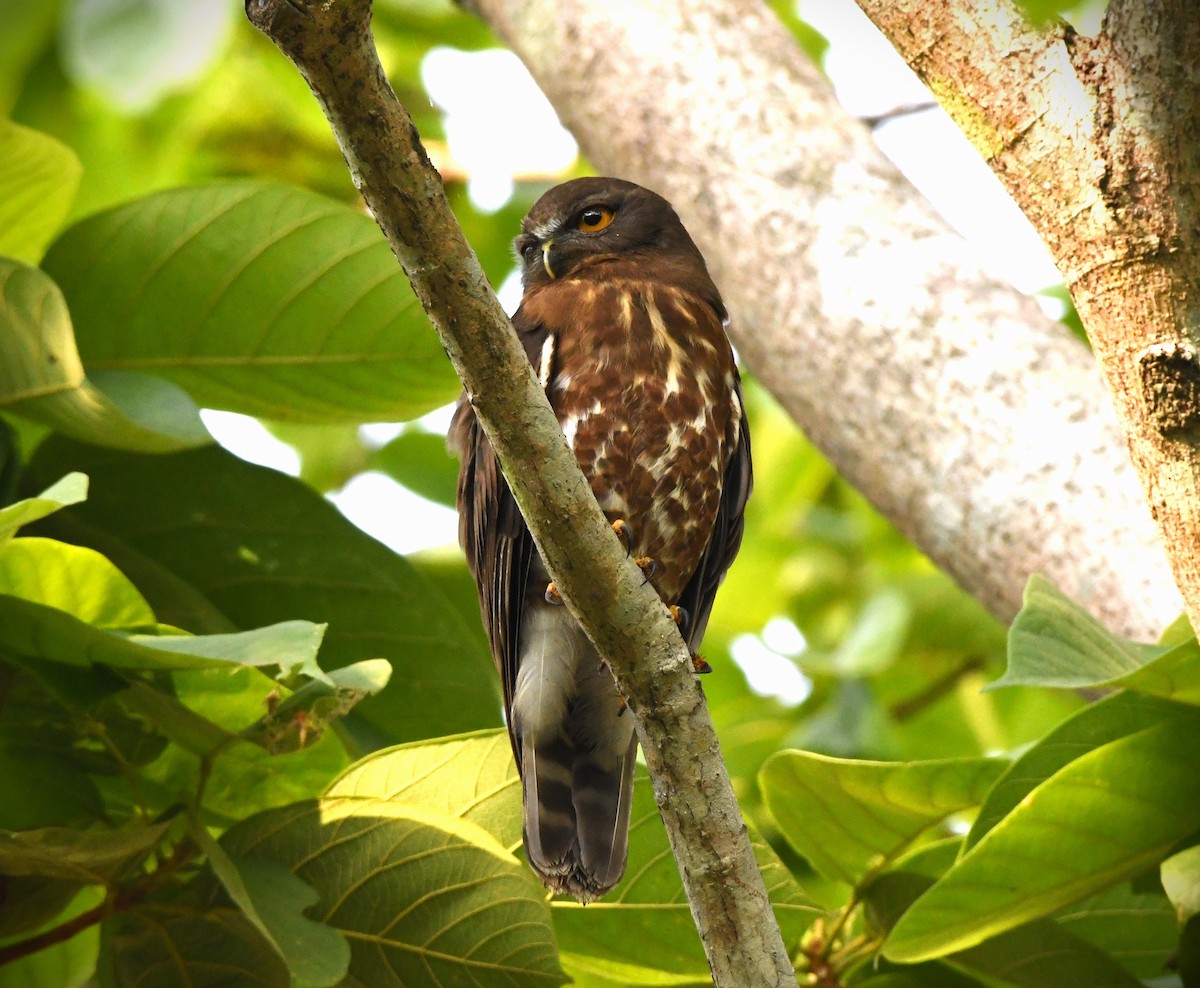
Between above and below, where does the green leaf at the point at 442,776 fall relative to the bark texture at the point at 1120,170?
below

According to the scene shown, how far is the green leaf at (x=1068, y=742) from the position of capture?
1.93 meters

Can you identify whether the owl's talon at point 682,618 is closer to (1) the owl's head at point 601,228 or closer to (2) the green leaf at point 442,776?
(2) the green leaf at point 442,776

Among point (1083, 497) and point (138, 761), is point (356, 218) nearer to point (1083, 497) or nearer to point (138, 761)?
point (138, 761)

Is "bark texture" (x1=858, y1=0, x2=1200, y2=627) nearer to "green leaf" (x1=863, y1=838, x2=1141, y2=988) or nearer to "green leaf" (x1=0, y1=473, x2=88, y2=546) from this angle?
"green leaf" (x1=863, y1=838, x2=1141, y2=988)

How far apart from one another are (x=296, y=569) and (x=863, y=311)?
1381 mm

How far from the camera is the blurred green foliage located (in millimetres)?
1874

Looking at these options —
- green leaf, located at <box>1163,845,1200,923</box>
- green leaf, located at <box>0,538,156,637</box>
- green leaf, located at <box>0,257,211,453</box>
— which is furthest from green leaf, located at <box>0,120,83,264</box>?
green leaf, located at <box>1163,845,1200,923</box>

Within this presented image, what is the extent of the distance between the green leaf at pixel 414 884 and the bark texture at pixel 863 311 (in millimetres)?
1355

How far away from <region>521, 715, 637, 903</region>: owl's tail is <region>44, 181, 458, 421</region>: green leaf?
29.6 inches

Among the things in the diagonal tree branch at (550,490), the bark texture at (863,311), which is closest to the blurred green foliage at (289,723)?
the diagonal tree branch at (550,490)

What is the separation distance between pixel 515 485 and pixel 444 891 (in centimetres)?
66

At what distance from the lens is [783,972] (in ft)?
5.83

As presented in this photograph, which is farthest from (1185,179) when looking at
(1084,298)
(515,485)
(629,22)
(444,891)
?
(629,22)

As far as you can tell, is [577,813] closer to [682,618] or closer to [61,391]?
[682,618]
